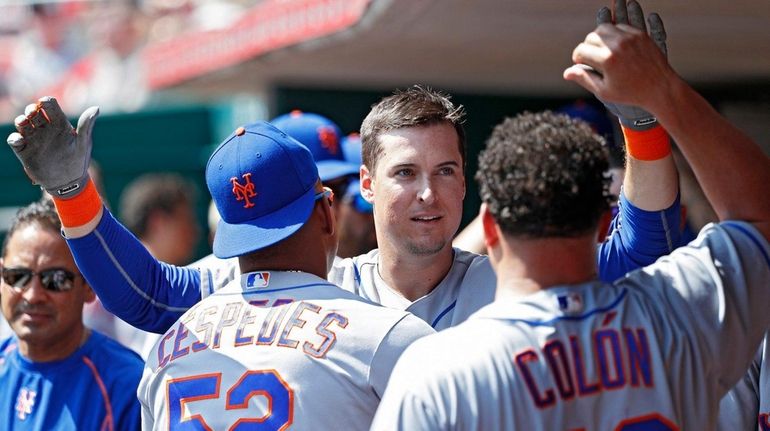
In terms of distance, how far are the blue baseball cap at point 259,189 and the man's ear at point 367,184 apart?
17.3 inches

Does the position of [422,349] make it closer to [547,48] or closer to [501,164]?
[501,164]

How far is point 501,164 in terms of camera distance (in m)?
2.20

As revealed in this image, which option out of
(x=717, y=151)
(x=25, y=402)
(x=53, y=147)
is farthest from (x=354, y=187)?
(x=717, y=151)

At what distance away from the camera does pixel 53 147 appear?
2914mm

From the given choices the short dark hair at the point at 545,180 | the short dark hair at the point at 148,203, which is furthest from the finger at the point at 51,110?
the short dark hair at the point at 148,203

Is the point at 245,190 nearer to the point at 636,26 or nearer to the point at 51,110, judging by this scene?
the point at 51,110

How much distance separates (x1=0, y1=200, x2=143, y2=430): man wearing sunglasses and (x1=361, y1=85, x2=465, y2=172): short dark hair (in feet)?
3.62

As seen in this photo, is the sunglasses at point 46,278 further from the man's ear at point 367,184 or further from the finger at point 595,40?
the finger at point 595,40

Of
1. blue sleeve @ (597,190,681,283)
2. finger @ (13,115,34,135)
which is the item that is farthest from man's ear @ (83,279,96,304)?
blue sleeve @ (597,190,681,283)

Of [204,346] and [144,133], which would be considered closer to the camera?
[204,346]

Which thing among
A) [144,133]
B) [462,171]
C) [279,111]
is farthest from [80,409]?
[144,133]

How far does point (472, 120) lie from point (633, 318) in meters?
5.34

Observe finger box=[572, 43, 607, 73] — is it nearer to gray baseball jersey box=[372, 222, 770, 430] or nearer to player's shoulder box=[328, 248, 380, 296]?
gray baseball jersey box=[372, 222, 770, 430]

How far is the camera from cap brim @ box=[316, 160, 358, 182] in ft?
14.6
